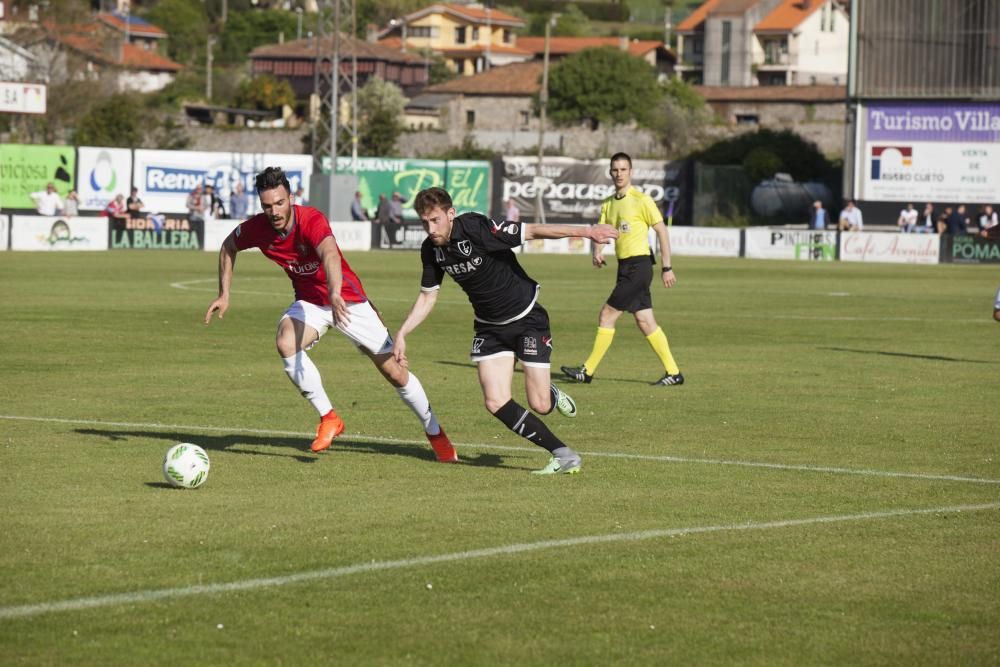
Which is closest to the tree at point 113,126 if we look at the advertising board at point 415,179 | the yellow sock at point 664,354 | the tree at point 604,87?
the advertising board at point 415,179

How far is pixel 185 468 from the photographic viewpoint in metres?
9.62

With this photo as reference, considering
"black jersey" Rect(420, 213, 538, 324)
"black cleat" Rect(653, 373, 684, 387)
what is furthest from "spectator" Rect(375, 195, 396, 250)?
"black jersey" Rect(420, 213, 538, 324)

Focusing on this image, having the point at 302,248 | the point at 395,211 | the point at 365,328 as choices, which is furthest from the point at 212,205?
the point at 365,328

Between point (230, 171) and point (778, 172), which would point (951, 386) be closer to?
point (230, 171)

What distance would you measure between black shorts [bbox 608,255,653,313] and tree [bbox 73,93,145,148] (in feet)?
233

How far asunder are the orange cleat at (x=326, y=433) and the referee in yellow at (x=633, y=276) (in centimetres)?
557

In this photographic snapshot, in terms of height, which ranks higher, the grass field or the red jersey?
the red jersey

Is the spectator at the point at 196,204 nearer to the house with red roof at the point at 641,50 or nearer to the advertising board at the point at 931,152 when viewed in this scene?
the advertising board at the point at 931,152

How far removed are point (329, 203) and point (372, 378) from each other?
4067 centimetres

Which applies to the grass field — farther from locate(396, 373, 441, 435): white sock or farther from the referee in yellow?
the referee in yellow

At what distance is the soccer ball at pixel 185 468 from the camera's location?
9609 mm

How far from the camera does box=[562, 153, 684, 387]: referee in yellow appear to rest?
54.5ft

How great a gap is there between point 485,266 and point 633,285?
6.45m

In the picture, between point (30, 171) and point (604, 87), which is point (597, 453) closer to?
point (30, 171)
